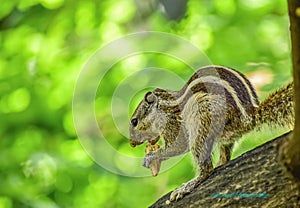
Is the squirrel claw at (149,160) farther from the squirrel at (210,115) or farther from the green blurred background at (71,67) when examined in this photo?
the green blurred background at (71,67)

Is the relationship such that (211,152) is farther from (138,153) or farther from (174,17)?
(138,153)

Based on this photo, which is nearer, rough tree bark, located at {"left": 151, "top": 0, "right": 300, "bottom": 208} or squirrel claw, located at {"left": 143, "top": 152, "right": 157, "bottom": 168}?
rough tree bark, located at {"left": 151, "top": 0, "right": 300, "bottom": 208}

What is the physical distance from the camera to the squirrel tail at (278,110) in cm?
143

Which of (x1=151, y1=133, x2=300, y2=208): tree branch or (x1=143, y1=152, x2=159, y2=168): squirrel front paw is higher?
(x1=143, y1=152, x2=159, y2=168): squirrel front paw

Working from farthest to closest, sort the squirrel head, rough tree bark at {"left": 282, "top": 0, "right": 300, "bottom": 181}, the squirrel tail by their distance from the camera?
the squirrel head, the squirrel tail, rough tree bark at {"left": 282, "top": 0, "right": 300, "bottom": 181}

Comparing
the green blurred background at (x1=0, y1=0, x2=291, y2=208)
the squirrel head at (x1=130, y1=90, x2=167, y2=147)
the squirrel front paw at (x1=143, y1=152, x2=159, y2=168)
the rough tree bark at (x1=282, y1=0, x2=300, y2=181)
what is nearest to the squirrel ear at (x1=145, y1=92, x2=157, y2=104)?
the squirrel head at (x1=130, y1=90, x2=167, y2=147)

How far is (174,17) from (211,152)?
0.26 meters

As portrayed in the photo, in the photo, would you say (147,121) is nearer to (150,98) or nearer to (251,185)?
(150,98)

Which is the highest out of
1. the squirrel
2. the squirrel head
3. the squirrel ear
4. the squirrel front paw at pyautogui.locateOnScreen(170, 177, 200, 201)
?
the squirrel ear

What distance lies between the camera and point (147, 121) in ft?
5.11

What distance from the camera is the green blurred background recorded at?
229cm

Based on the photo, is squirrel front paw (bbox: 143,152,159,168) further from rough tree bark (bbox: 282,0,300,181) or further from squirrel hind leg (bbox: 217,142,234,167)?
rough tree bark (bbox: 282,0,300,181)

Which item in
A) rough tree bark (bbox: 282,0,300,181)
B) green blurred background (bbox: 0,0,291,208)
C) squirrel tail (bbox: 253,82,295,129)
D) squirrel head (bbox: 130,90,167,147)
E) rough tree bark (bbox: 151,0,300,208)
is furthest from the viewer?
green blurred background (bbox: 0,0,291,208)

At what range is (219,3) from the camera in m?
2.33
